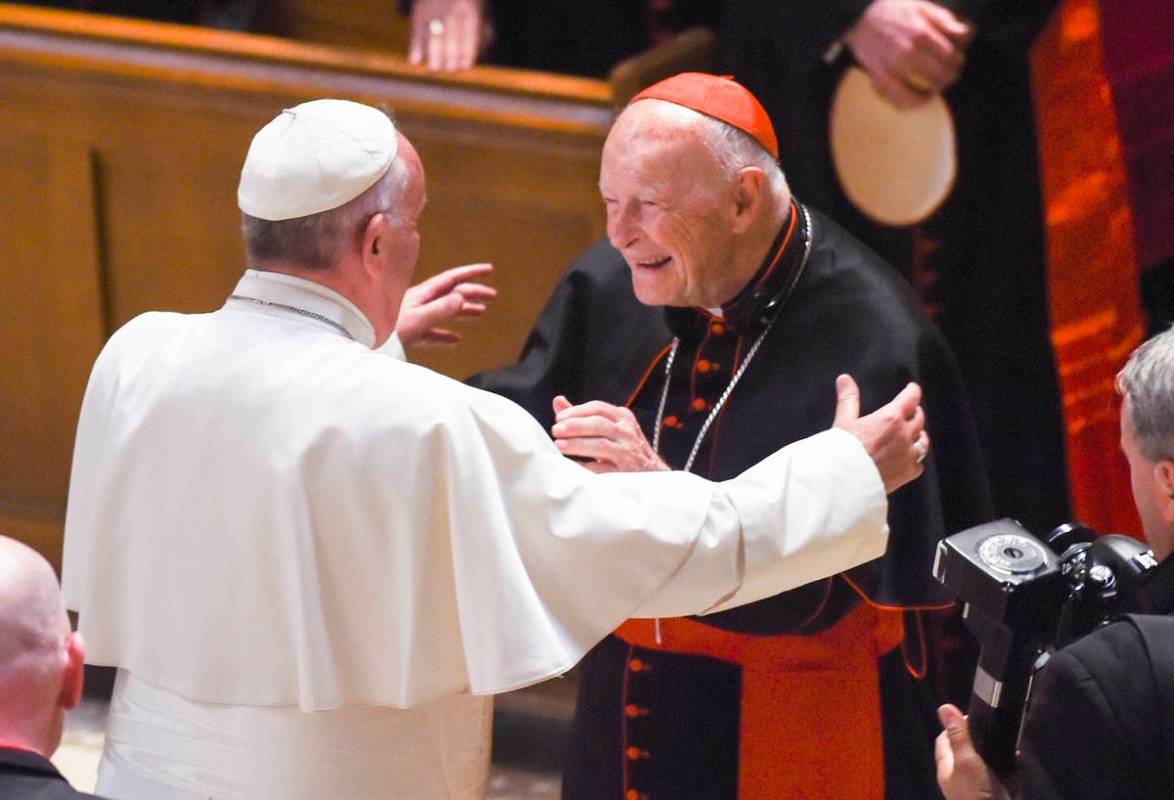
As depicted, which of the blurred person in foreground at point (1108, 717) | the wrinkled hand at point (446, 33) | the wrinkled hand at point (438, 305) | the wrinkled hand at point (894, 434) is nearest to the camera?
the blurred person in foreground at point (1108, 717)

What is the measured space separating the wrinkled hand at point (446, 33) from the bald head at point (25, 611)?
112 inches

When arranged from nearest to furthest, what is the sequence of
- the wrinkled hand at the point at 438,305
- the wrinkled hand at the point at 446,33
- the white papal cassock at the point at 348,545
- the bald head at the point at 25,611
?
the bald head at the point at 25,611, the white papal cassock at the point at 348,545, the wrinkled hand at the point at 438,305, the wrinkled hand at the point at 446,33

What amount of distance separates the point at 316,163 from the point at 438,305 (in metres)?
0.95

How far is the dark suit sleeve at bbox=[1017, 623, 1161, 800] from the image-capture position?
7.20ft

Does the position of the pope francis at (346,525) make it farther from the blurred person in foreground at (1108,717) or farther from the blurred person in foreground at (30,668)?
the blurred person in foreground at (1108,717)

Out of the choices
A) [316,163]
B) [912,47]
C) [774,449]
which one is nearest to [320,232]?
[316,163]

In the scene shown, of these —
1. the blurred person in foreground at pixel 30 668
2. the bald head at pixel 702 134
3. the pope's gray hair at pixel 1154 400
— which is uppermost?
the bald head at pixel 702 134

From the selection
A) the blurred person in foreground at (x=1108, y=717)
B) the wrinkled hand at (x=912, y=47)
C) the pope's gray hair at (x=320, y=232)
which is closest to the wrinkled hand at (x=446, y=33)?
the wrinkled hand at (x=912, y=47)

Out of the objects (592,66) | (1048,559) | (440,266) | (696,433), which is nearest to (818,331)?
(696,433)

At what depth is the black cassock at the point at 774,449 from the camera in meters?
3.30

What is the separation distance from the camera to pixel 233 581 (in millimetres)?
2818

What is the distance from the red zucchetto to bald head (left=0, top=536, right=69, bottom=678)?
1.50m

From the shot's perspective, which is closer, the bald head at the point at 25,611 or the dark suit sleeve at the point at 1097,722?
the dark suit sleeve at the point at 1097,722

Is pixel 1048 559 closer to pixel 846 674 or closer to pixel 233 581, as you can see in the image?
pixel 846 674
